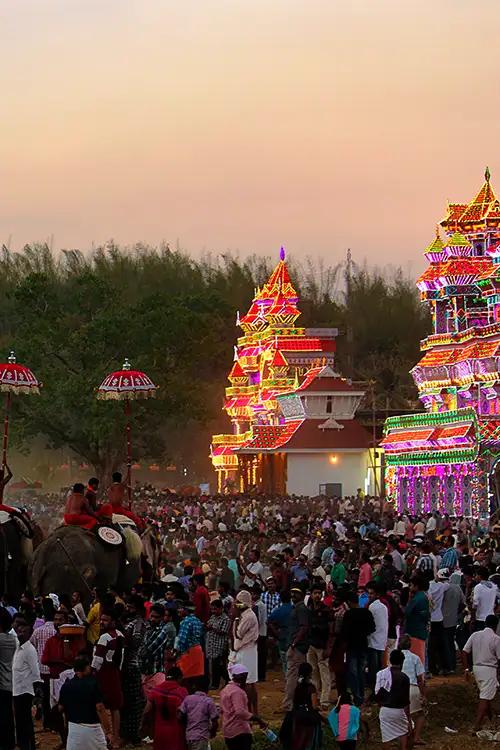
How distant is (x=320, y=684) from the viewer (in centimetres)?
1617

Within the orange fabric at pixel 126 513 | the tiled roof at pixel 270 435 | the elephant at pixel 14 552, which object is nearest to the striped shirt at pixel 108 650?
the elephant at pixel 14 552

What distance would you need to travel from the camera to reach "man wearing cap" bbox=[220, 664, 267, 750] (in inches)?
468

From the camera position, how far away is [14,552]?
18922 millimetres

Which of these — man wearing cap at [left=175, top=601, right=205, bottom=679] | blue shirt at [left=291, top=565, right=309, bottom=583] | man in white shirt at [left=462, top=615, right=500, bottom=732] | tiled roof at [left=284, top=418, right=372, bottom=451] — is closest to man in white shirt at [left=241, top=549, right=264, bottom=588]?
blue shirt at [left=291, top=565, right=309, bottom=583]

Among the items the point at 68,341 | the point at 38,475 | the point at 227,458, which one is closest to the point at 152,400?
the point at 68,341

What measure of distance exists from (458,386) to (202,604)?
→ 34512 mm

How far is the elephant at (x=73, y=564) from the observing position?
17516 mm

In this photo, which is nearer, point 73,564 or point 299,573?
point 73,564

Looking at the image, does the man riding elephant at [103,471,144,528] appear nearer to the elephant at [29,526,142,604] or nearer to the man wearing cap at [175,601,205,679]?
the elephant at [29,526,142,604]

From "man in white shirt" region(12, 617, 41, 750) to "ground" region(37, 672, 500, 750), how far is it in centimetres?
122

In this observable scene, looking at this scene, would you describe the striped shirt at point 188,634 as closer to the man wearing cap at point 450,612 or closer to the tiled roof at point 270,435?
the man wearing cap at point 450,612

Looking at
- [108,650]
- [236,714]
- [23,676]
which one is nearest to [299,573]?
[108,650]

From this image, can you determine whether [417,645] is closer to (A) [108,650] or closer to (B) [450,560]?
(A) [108,650]

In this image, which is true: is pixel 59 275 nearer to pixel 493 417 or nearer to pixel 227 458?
pixel 227 458
